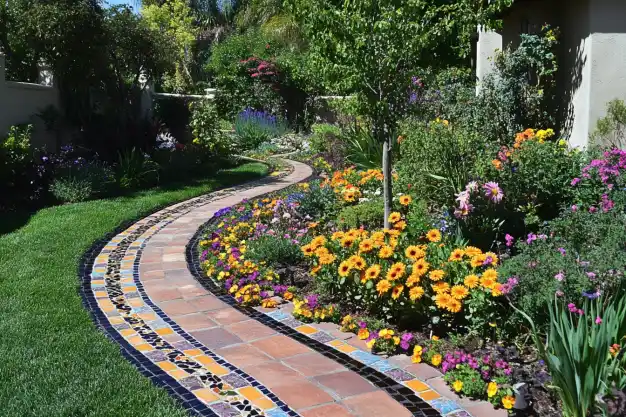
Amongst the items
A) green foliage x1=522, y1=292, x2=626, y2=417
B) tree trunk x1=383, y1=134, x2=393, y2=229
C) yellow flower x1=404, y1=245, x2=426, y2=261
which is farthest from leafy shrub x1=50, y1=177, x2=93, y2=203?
green foliage x1=522, y1=292, x2=626, y2=417

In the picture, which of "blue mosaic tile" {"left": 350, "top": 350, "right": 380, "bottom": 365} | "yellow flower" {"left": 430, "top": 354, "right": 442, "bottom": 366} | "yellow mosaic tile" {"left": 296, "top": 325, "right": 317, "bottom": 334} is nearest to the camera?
"yellow flower" {"left": 430, "top": 354, "right": 442, "bottom": 366}

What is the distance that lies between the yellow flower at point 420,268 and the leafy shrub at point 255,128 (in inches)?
437

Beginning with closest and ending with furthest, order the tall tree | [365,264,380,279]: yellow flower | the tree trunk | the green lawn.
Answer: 1. the green lawn
2. [365,264,380,279]: yellow flower
3. the tall tree
4. the tree trunk

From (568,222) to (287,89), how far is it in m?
13.8

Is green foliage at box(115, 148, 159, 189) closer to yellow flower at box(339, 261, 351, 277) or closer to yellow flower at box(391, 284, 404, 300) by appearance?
yellow flower at box(339, 261, 351, 277)

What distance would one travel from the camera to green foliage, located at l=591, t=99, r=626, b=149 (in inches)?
297

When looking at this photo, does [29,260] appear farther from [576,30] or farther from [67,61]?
[576,30]

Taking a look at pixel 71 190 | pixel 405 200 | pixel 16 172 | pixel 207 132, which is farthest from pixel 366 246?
pixel 207 132

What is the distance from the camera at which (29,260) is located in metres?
6.48

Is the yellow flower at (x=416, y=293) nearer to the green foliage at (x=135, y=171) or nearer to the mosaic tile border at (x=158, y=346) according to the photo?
the mosaic tile border at (x=158, y=346)

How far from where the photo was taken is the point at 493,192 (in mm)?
5504

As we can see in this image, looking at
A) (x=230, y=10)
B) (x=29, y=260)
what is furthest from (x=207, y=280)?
(x=230, y=10)

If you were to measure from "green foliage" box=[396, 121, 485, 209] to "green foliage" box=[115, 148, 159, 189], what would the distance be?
5254 mm

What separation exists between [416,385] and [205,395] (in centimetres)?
123
